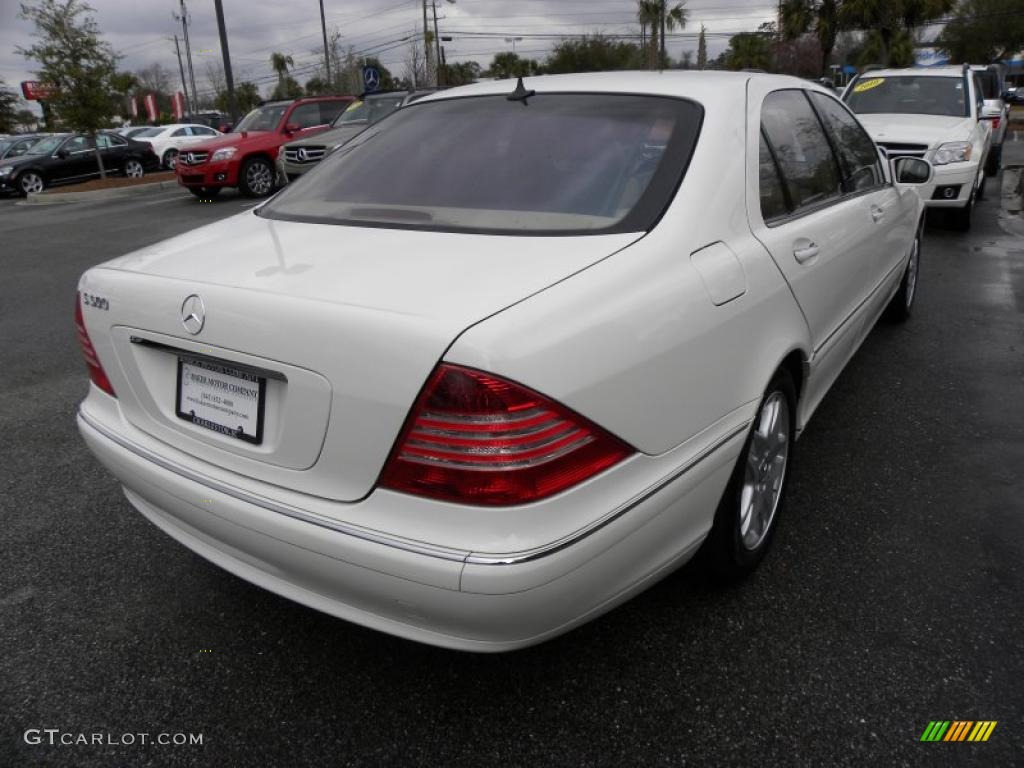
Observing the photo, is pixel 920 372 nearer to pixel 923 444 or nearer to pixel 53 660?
pixel 923 444

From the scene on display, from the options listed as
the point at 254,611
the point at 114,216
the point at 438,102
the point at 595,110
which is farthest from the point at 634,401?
the point at 114,216

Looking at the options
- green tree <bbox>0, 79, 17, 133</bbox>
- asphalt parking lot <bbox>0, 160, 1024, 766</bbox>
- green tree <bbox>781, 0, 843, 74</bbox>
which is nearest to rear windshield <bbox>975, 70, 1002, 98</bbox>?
asphalt parking lot <bbox>0, 160, 1024, 766</bbox>

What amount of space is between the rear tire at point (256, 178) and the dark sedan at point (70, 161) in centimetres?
722

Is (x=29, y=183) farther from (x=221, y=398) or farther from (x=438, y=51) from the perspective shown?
(x=438, y=51)

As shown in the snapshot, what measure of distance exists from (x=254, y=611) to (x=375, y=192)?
1.40 meters

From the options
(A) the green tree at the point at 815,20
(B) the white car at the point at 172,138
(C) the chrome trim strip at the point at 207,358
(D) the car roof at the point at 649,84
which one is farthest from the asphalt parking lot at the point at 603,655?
(A) the green tree at the point at 815,20

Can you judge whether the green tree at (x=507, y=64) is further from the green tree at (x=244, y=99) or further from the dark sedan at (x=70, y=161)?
the dark sedan at (x=70, y=161)

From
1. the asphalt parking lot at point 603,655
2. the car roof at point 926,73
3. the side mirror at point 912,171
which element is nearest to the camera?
the asphalt parking lot at point 603,655

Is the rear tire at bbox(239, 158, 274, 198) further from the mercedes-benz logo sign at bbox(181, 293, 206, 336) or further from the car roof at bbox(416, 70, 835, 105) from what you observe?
the mercedes-benz logo sign at bbox(181, 293, 206, 336)

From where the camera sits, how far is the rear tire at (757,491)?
2.26 m

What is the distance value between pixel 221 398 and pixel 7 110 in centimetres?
7514

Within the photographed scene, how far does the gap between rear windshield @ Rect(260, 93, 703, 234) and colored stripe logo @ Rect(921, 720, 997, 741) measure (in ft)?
4.72

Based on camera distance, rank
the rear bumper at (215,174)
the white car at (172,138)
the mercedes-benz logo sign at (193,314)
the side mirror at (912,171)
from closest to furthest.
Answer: the mercedes-benz logo sign at (193,314), the side mirror at (912,171), the rear bumper at (215,174), the white car at (172,138)

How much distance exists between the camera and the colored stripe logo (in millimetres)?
1926
